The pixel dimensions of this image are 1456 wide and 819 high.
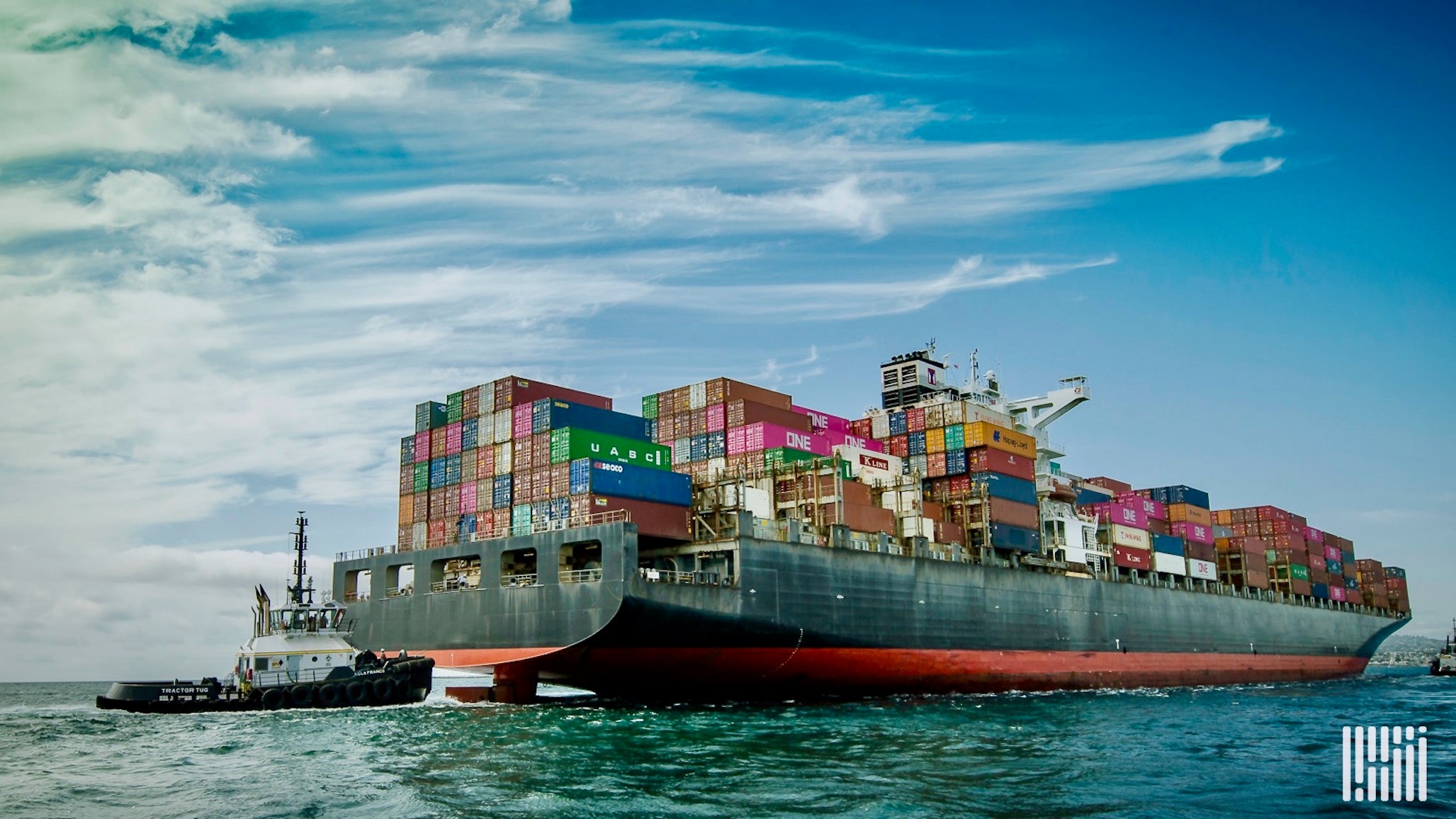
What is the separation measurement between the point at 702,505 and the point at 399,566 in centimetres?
1189

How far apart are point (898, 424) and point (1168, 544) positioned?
2143 centimetres

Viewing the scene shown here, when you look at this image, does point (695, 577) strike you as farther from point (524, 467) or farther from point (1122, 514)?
point (1122, 514)

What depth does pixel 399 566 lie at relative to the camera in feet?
129

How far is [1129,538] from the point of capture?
5644 cm

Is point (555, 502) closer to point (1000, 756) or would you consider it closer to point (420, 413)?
point (420, 413)

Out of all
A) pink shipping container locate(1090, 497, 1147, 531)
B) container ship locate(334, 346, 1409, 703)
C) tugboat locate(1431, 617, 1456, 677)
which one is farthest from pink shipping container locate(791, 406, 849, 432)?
tugboat locate(1431, 617, 1456, 677)

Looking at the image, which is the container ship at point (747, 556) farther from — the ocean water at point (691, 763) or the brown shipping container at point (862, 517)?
the ocean water at point (691, 763)

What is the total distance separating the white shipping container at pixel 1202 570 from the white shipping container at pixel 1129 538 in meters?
4.74

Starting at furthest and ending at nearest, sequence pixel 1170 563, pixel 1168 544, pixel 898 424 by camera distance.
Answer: pixel 1168 544
pixel 1170 563
pixel 898 424

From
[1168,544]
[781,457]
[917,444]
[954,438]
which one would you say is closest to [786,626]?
[781,457]

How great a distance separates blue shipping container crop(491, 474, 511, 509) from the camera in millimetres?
A: 36281

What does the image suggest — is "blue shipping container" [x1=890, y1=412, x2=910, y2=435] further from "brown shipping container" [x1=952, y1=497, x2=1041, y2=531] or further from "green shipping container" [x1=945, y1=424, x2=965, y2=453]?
"brown shipping container" [x1=952, y1=497, x2=1041, y2=531]

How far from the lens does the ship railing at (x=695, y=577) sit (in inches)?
1308

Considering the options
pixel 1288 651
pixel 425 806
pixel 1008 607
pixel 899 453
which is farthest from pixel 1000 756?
pixel 1288 651
